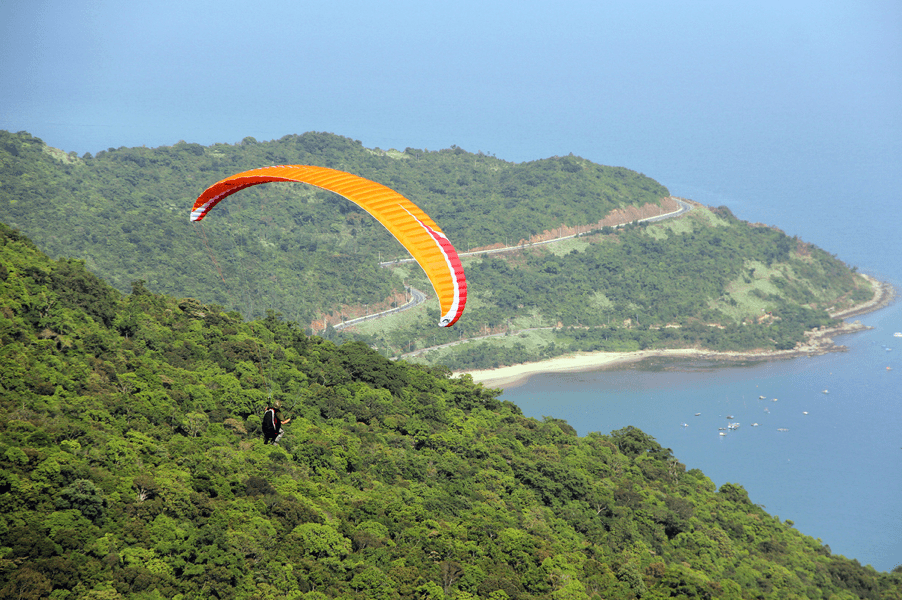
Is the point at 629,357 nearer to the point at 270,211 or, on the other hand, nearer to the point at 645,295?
the point at 645,295

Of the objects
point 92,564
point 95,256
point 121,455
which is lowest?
point 92,564

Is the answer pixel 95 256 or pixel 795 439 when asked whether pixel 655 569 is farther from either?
pixel 95 256

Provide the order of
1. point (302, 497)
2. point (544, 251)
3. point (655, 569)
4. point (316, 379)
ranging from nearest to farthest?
point (302, 497) → point (655, 569) → point (316, 379) → point (544, 251)

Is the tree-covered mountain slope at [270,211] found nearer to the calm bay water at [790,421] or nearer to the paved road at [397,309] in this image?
the paved road at [397,309]

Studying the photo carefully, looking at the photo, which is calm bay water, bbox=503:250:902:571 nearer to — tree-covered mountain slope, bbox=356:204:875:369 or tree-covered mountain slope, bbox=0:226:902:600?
tree-covered mountain slope, bbox=356:204:875:369

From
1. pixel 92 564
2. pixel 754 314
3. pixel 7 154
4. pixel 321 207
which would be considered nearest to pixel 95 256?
pixel 7 154

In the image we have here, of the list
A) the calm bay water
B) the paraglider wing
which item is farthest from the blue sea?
the paraglider wing
